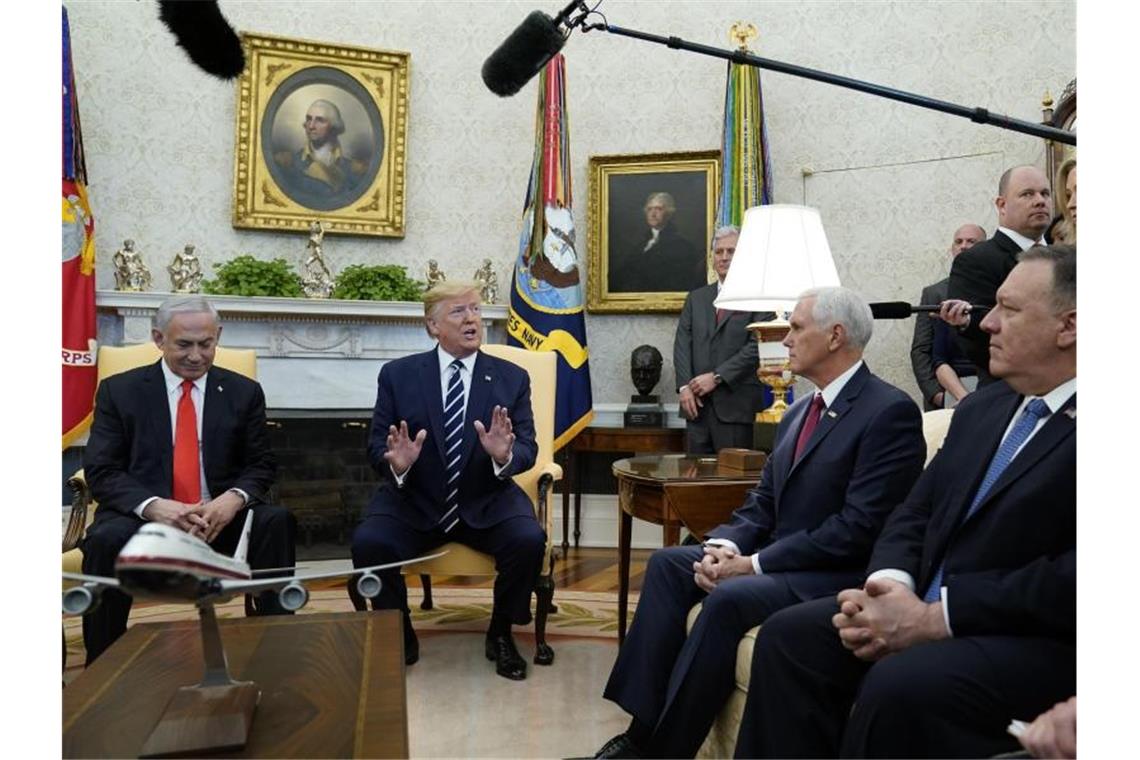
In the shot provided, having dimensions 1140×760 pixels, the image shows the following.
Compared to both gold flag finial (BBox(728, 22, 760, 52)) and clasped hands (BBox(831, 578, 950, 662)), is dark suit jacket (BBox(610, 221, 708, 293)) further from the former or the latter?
clasped hands (BBox(831, 578, 950, 662))

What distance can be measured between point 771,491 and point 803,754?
1006mm

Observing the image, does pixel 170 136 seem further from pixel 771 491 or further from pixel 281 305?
pixel 771 491

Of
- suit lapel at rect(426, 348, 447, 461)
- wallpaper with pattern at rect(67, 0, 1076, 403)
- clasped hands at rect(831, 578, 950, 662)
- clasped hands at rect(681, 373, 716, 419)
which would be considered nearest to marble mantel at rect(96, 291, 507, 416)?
wallpaper with pattern at rect(67, 0, 1076, 403)

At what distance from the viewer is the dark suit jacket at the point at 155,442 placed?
137 inches

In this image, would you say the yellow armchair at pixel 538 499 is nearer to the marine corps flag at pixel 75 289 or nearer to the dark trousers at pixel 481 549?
the dark trousers at pixel 481 549

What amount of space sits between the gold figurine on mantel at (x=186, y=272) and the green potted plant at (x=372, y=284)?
876 mm

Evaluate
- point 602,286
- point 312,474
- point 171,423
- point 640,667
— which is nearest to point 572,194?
point 602,286

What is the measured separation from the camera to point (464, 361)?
392cm

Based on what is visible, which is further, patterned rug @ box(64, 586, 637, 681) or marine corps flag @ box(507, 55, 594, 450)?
marine corps flag @ box(507, 55, 594, 450)

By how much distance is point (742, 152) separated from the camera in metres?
5.72

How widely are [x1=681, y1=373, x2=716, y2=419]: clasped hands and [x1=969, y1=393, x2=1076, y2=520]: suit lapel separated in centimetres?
326

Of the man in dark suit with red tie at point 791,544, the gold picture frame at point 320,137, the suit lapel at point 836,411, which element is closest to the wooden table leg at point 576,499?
the gold picture frame at point 320,137

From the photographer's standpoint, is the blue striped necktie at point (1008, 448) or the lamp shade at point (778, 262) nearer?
the blue striped necktie at point (1008, 448)

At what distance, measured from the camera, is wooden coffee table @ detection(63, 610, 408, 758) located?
1626mm
